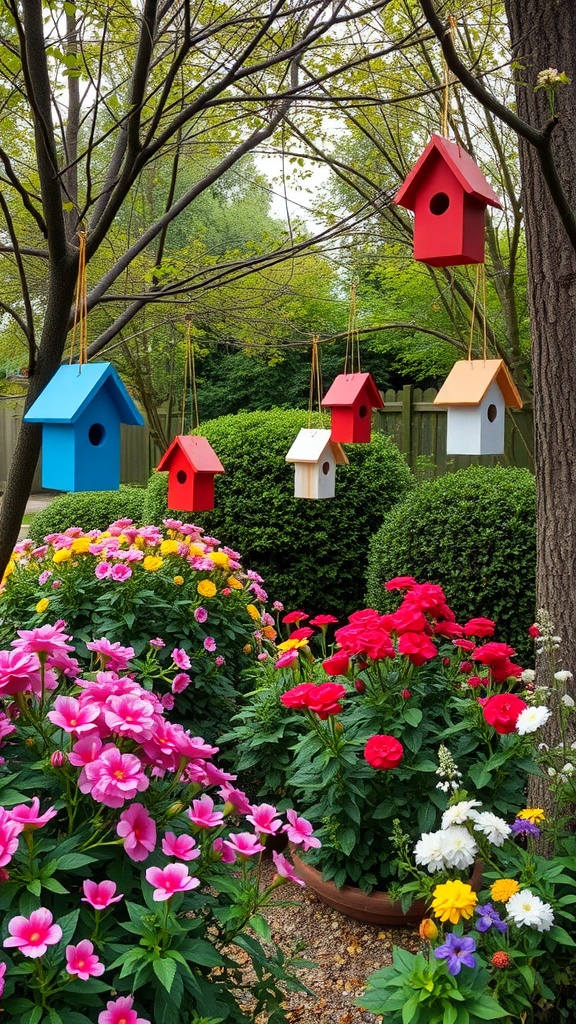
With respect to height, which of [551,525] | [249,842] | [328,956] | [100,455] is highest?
[100,455]

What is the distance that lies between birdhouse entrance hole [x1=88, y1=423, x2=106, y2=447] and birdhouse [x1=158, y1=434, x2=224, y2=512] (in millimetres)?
628

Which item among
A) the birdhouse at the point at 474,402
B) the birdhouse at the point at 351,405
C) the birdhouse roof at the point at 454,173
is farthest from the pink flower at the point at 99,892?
the birdhouse at the point at 351,405

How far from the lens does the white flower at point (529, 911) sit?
1.59 metres

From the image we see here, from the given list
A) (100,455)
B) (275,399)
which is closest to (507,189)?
(100,455)

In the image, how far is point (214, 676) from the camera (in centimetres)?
334

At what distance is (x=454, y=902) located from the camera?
1.49 meters

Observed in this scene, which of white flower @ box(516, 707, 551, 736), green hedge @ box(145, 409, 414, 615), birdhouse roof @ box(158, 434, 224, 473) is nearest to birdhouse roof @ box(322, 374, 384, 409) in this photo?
A: birdhouse roof @ box(158, 434, 224, 473)

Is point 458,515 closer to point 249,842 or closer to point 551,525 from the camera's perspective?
point 551,525

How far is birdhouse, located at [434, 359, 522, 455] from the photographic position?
252cm

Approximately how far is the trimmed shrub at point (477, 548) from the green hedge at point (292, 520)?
0.83 metres

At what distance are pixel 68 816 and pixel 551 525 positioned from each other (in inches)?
63.1

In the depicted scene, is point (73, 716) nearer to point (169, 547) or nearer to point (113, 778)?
point (113, 778)

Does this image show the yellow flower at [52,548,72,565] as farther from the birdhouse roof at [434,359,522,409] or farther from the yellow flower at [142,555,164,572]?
the birdhouse roof at [434,359,522,409]

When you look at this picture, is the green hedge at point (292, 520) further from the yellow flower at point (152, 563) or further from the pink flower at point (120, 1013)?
the pink flower at point (120, 1013)
